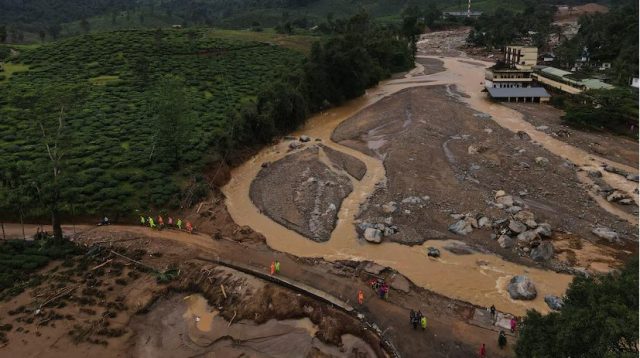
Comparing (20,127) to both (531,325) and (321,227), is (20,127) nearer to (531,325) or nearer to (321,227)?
(321,227)

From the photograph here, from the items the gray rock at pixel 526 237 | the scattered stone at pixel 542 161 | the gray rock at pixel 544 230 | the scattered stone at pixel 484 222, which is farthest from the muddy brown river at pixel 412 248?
the gray rock at pixel 544 230

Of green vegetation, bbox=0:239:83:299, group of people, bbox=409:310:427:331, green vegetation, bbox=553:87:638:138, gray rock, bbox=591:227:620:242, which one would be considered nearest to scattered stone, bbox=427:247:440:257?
group of people, bbox=409:310:427:331

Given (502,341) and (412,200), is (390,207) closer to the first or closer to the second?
(412,200)

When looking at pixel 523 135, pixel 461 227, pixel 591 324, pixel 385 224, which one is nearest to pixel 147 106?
pixel 385 224

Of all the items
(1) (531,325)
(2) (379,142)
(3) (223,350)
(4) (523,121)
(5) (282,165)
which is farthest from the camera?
(4) (523,121)

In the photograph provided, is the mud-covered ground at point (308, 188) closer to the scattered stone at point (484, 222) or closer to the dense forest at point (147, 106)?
the dense forest at point (147, 106)

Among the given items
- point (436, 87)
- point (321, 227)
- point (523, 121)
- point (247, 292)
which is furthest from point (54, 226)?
point (436, 87)
